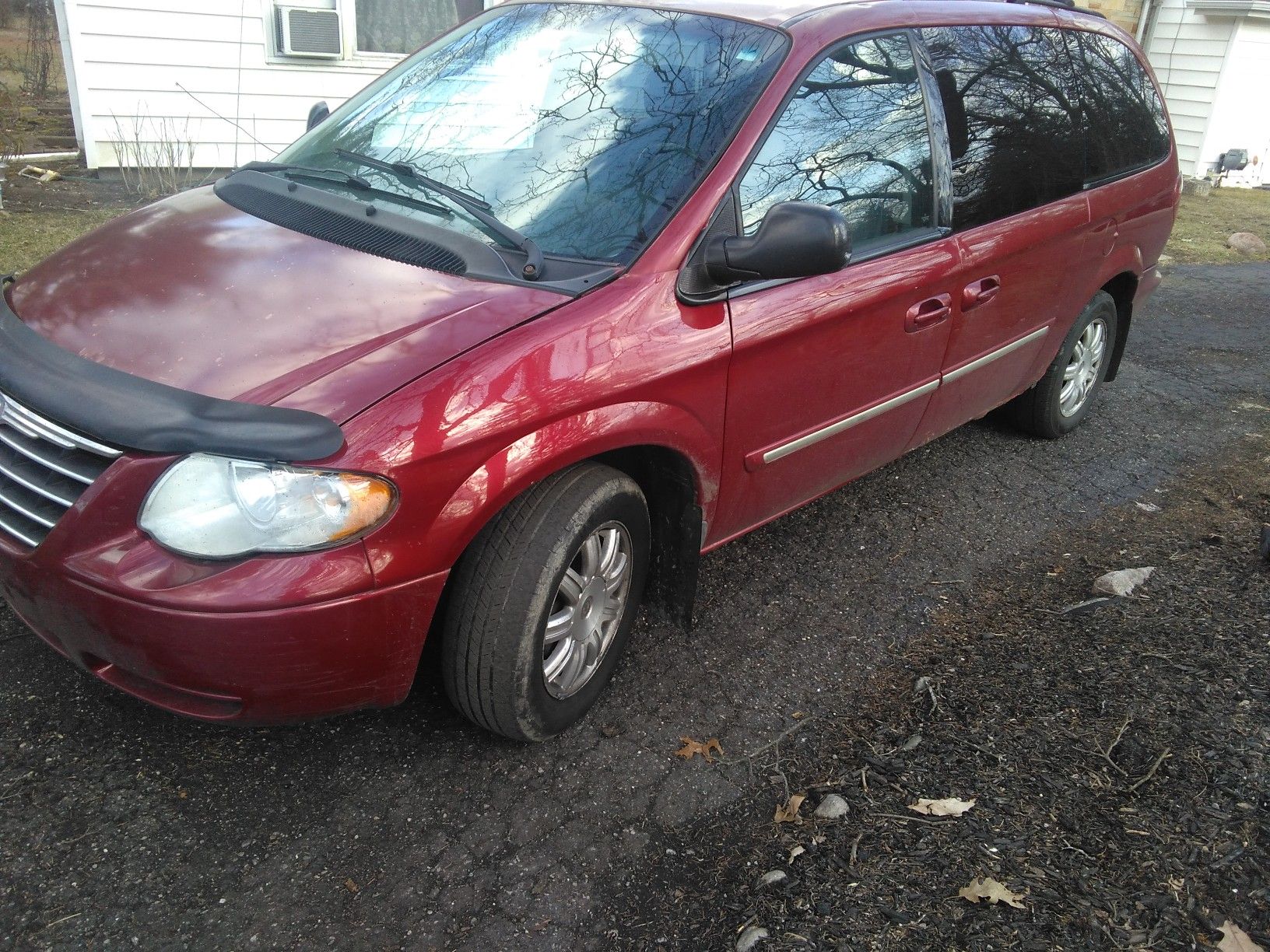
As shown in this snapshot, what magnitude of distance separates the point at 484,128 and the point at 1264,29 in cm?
1604

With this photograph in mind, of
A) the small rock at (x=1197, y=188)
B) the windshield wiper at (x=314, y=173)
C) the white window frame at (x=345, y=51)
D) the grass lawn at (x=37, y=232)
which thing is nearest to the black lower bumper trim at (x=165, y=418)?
the windshield wiper at (x=314, y=173)

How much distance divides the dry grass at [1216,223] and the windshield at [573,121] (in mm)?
8572

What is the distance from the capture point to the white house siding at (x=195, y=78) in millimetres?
8172

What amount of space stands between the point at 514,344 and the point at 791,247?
0.78 metres

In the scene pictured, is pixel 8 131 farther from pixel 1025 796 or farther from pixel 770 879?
pixel 1025 796

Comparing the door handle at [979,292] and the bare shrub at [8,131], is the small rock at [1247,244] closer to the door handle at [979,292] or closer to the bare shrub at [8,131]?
the door handle at [979,292]

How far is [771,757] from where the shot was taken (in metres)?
2.87

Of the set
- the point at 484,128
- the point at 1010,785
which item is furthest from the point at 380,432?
the point at 1010,785

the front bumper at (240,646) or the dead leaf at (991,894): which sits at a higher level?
the front bumper at (240,646)

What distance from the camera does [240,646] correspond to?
2193mm

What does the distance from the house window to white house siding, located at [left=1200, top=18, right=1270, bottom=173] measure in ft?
37.3

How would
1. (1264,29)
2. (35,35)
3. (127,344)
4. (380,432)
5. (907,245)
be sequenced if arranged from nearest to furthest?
(380,432) < (127,344) < (907,245) < (35,35) < (1264,29)

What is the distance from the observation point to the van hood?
7.57ft

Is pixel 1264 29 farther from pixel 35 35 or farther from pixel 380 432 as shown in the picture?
pixel 380 432
